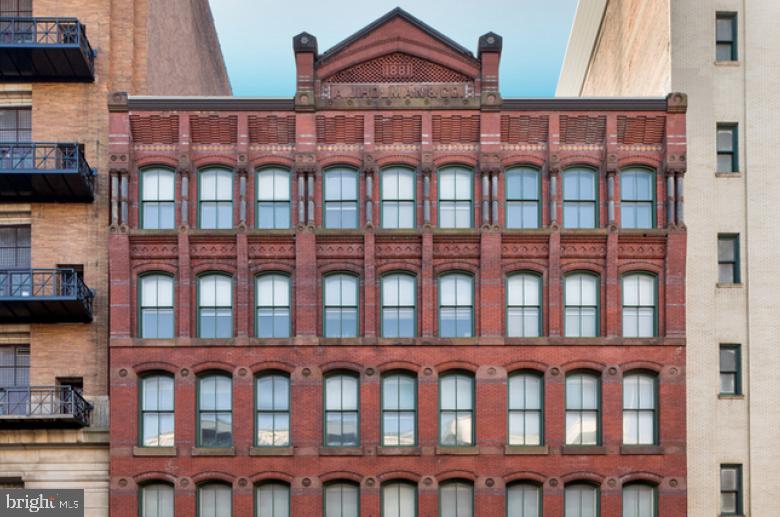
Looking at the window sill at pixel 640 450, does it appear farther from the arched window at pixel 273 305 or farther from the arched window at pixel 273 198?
the arched window at pixel 273 198

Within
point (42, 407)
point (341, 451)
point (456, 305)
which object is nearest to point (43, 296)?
point (42, 407)

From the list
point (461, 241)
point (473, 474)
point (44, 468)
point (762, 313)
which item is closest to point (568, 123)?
point (461, 241)

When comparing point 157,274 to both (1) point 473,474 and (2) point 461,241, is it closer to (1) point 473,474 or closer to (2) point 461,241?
(2) point 461,241

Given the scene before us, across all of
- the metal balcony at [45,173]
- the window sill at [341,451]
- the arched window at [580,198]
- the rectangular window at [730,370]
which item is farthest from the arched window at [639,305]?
the metal balcony at [45,173]

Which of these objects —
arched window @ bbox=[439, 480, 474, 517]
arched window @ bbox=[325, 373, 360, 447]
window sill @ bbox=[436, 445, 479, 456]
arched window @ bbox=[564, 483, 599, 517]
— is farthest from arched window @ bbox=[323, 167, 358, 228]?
arched window @ bbox=[564, 483, 599, 517]

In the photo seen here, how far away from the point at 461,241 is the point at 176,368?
9523 millimetres

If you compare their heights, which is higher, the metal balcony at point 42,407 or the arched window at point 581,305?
the arched window at point 581,305

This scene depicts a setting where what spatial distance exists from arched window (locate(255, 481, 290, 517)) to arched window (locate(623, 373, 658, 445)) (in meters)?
10.5

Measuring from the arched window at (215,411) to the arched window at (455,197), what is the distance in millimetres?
8361

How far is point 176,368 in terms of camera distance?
88.4 feet

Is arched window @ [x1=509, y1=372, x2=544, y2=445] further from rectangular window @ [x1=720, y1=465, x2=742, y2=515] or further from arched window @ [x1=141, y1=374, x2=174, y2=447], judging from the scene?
arched window @ [x1=141, y1=374, x2=174, y2=447]

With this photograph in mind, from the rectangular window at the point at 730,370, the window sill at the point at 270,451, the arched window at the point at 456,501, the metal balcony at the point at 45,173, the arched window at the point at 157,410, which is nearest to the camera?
the window sill at the point at 270,451

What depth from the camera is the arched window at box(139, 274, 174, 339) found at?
89.7ft

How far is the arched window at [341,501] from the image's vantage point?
26.8 m
